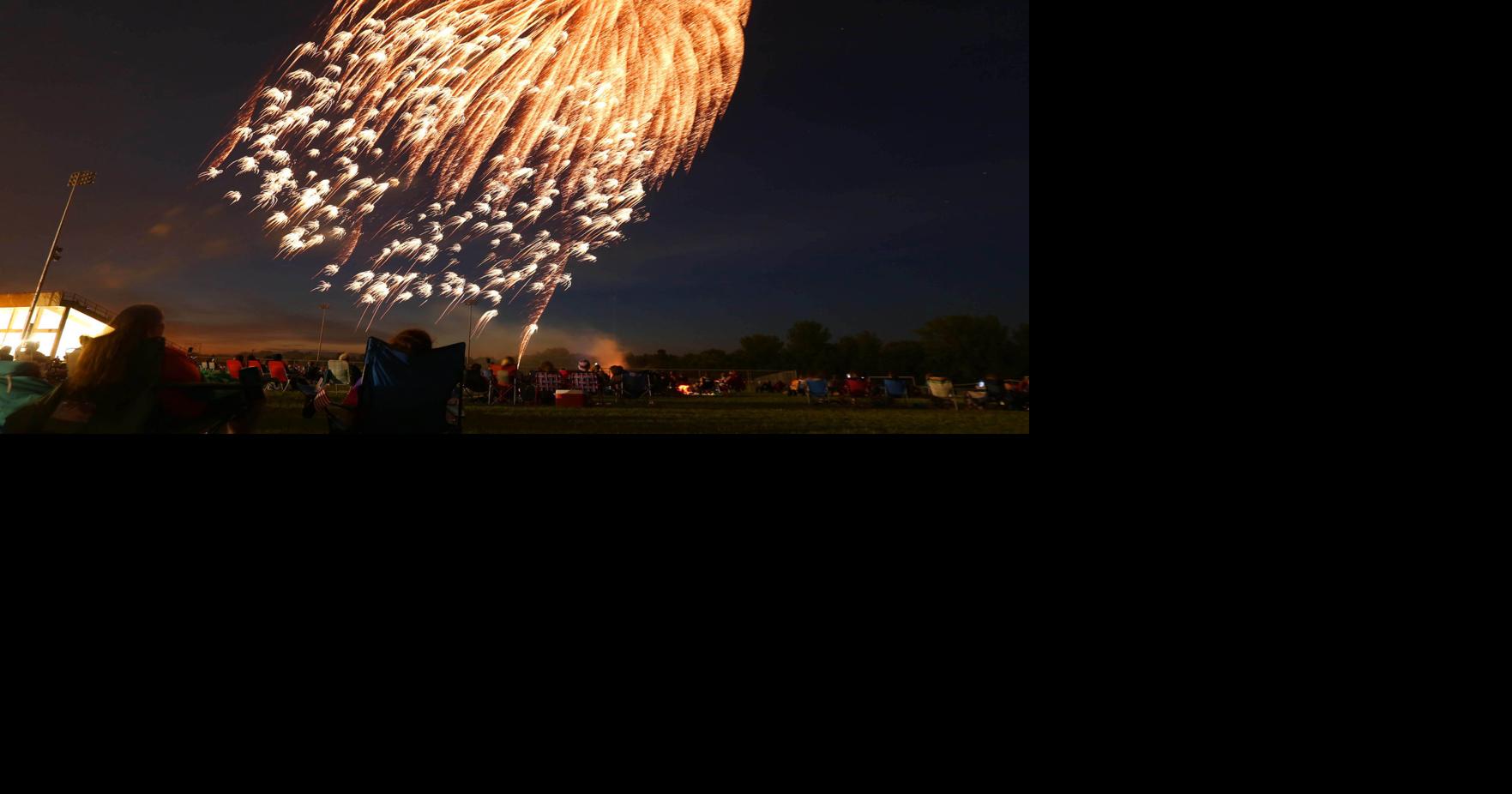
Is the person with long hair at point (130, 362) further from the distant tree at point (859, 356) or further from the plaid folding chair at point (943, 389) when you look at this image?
the distant tree at point (859, 356)

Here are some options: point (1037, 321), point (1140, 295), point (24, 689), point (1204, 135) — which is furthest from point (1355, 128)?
point (24, 689)

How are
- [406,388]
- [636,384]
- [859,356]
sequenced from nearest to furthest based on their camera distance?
[406,388]
[636,384]
[859,356]

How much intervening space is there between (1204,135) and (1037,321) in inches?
27.4

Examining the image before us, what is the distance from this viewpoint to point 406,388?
2.64m

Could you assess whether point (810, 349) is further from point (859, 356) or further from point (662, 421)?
point (662, 421)

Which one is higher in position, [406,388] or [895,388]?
[895,388]

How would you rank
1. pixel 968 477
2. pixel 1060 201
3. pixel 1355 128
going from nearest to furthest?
pixel 1355 128
pixel 1060 201
pixel 968 477

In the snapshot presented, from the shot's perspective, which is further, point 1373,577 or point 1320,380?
point 1320,380

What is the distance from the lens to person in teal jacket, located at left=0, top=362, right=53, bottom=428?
2.44m

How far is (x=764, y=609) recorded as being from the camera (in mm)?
1121

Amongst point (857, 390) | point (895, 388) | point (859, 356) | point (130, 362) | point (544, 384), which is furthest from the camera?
point (859, 356)

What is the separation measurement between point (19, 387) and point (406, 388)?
143 centimetres

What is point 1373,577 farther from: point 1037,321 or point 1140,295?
point 1037,321

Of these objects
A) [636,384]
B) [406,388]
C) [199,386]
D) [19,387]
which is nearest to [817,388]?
[636,384]
